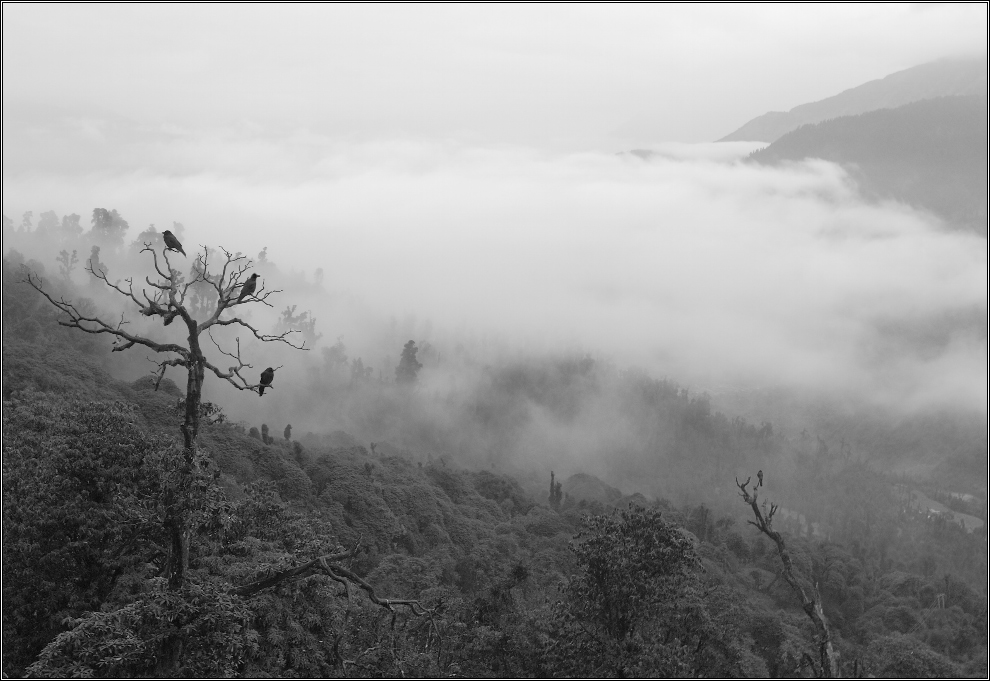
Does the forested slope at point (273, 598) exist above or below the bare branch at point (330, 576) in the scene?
below

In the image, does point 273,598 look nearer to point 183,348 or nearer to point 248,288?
point 183,348

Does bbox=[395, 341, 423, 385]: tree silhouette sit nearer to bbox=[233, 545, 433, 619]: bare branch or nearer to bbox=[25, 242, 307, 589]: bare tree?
bbox=[233, 545, 433, 619]: bare branch

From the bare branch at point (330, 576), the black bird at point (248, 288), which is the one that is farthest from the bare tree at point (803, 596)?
the black bird at point (248, 288)

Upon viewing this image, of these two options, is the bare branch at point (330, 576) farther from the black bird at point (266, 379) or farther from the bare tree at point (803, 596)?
the bare tree at point (803, 596)

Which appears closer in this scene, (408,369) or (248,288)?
(248,288)

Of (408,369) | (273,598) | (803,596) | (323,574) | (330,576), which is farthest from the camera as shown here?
(408,369)

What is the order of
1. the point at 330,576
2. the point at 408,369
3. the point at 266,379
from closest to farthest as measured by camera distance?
the point at 266,379, the point at 330,576, the point at 408,369

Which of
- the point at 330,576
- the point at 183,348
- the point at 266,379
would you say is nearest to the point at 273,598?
the point at 330,576

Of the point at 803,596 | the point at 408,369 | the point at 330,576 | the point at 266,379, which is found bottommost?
the point at 408,369

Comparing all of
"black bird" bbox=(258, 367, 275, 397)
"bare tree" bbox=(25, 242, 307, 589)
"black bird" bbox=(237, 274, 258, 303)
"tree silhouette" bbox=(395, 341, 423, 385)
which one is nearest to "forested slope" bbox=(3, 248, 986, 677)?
"bare tree" bbox=(25, 242, 307, 589)

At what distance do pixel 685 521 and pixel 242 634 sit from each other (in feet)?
249

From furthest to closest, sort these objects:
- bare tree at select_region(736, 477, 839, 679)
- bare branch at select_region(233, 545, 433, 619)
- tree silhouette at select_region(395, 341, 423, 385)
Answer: tree silhouette at select_region(395, 341, 423, 385) < bare tree at select_region(736, 477, 839, 679) < bare branch at select_region(233, 545, 433, 619)

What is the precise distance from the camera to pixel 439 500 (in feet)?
240

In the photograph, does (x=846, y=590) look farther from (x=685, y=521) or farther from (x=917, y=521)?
(x=917, y=521)
